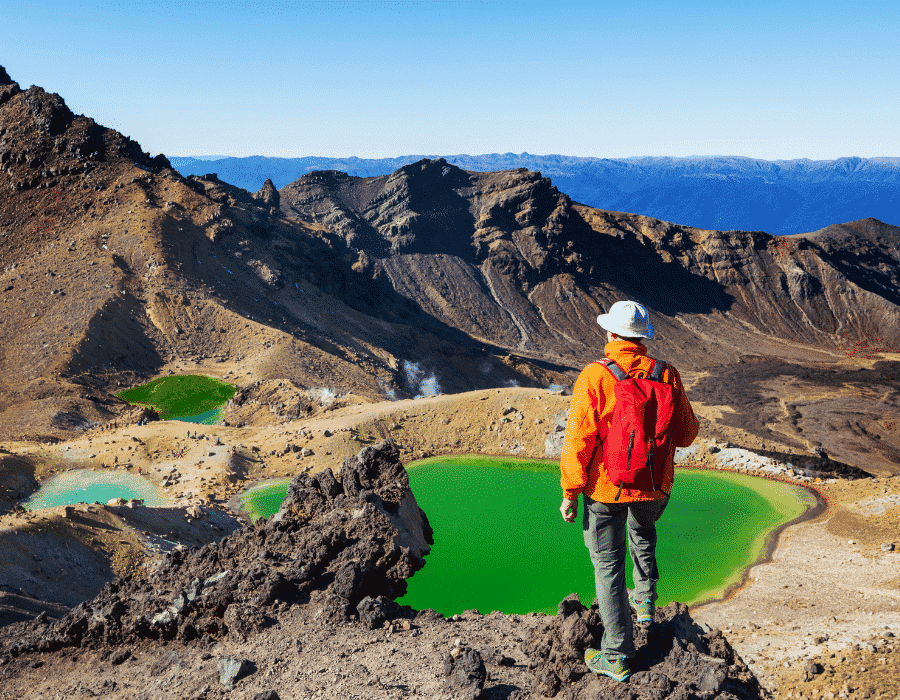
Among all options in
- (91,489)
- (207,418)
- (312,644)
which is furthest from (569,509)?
(207,418)

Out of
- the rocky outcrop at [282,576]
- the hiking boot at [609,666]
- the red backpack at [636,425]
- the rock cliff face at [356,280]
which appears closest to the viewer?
the red backpack at [636,425]

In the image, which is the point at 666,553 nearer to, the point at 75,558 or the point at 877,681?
the point at 877,681

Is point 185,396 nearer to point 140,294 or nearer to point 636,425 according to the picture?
point 140,294

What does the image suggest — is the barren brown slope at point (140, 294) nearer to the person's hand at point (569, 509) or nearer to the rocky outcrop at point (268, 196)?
the rocky outcrop at point (268, 196)

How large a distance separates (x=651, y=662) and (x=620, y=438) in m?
2.67

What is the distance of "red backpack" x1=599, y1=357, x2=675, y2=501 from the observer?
531 centimetres

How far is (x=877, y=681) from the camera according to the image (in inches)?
388

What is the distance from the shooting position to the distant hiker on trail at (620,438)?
17.5 feet

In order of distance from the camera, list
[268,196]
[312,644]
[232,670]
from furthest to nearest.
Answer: [268,196], [312,644], [232,670]

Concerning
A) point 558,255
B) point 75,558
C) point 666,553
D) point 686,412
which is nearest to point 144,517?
point 75,558

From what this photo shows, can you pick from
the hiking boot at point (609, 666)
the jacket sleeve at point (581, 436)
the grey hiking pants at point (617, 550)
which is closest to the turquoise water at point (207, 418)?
the hiking boot at point (609, 666)

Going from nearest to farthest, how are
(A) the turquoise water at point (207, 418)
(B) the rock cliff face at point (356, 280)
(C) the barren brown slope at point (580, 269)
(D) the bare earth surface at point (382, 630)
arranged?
(D) the bare earth surface at point (382, 630) → (A) the turquoise water at point (207, 418) → (B) the rock cliff face at point (356, 280) → (C) the barren brown slope at point (580, 269)

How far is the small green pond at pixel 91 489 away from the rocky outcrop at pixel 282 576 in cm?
974

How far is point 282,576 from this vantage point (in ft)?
34.1
